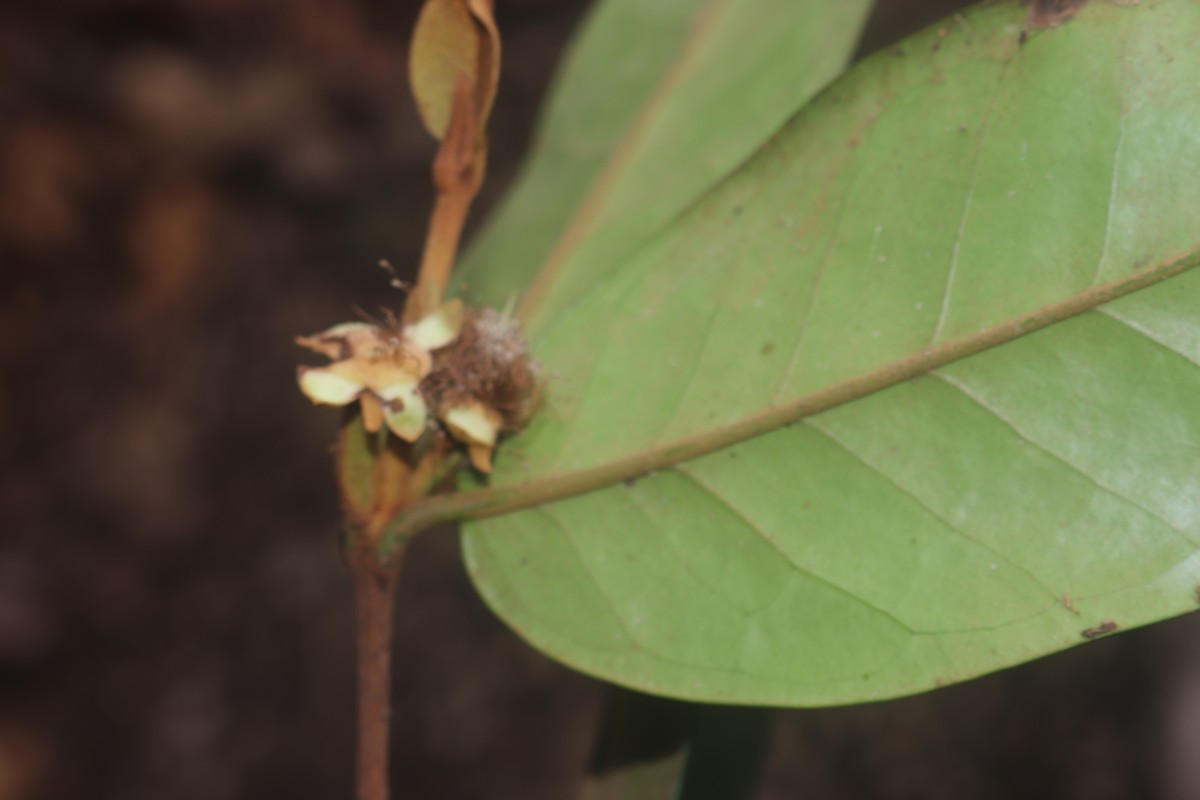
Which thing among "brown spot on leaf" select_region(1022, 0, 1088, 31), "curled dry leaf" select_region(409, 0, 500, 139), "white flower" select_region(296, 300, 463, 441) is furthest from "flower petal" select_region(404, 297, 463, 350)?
"brown spot on leaf" select_region(1022, 0, 1088, 31)

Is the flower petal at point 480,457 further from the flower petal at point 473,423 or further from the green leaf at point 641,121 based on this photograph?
the green leaf at point 641,121

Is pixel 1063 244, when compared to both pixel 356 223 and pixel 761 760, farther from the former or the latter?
pixel 356 223

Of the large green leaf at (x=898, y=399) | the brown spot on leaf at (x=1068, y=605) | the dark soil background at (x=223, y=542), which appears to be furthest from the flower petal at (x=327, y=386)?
the dark soil background at (x=223, y=542)

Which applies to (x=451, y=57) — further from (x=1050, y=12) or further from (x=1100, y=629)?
(x=1100, y=629)

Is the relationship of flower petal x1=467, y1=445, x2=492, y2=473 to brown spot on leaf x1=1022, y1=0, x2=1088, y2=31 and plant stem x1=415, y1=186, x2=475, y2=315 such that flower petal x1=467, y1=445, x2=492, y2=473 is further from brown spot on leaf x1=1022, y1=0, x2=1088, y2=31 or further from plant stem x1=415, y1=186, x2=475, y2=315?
brown spot on leaf x1=1022, y1=0, x2=1088, y2=31

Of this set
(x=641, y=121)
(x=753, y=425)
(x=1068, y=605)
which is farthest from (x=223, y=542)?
(x=1068, y=605)

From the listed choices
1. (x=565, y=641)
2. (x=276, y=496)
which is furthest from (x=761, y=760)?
(x=276, y=496)
